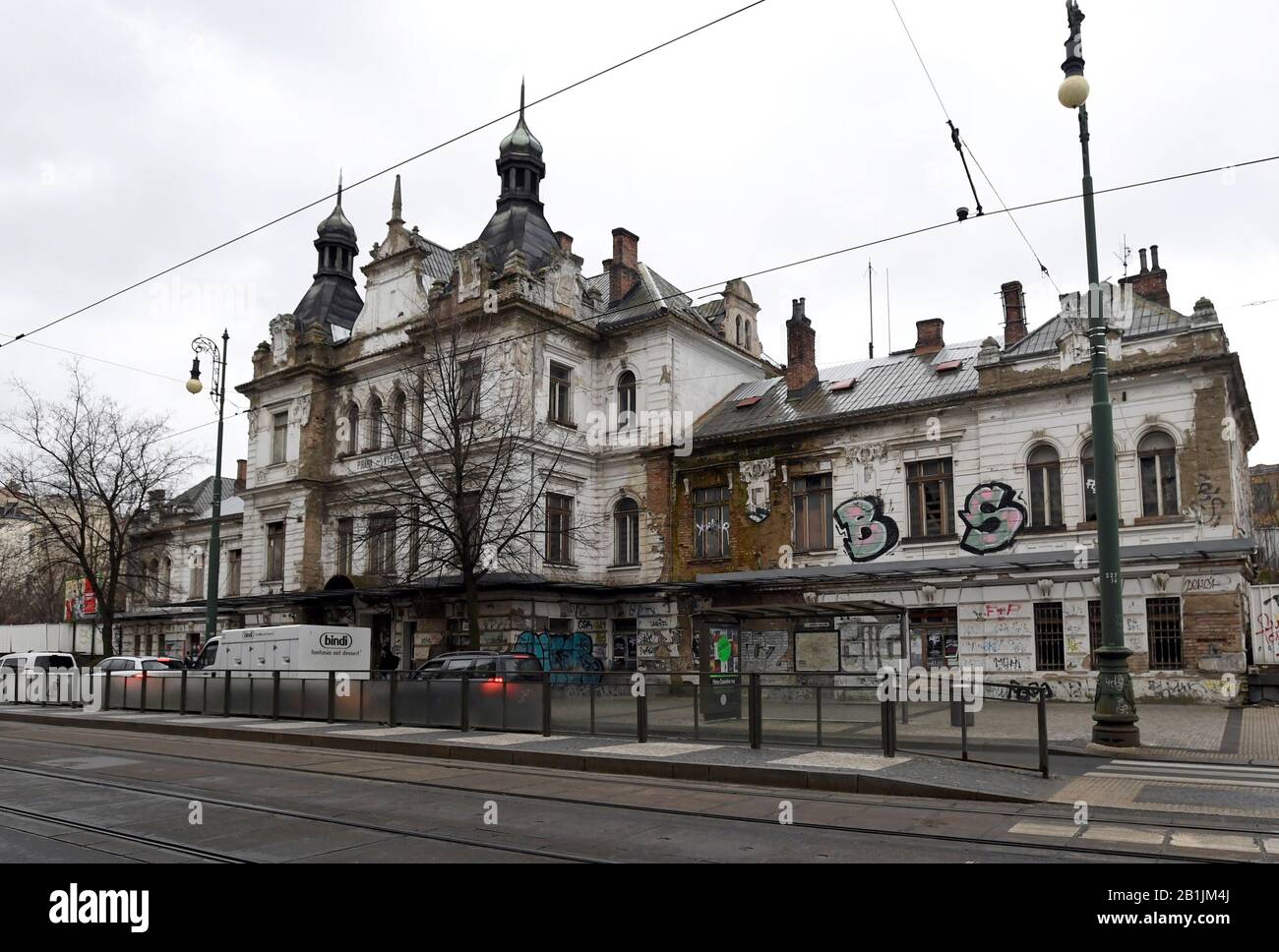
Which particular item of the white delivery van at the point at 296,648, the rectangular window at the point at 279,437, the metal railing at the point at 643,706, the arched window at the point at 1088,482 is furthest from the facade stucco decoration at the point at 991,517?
the rectangular window at the point at 279,437

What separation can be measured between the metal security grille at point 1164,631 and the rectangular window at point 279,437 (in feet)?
115

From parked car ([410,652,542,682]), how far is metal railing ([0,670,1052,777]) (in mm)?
77

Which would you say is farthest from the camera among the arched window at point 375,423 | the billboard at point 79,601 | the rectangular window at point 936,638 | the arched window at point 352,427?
the billboard at point 79,601

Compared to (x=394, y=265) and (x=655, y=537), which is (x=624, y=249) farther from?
(x=655, y=537)

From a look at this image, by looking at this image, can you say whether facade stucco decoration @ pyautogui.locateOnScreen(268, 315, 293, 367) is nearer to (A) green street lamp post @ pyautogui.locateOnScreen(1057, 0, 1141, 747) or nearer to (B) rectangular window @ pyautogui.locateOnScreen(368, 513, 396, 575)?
(B) rectangular window @ pyautogui.locateOnScreen(368, 513, 396, 575)

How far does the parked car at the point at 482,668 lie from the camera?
64.6ft

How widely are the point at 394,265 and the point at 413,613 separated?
14.1 metres

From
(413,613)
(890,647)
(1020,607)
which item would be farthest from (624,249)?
(890,647)

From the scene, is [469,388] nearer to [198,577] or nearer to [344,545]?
[344,545]

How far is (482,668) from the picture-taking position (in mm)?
22516

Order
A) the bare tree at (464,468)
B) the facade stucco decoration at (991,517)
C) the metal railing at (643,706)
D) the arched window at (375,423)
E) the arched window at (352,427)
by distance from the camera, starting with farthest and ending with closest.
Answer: the arched window at (352,427), the arched window at (375,423), the bare tree at (464,468), the facade stucco decoration at (991,517), the metal railing at (643,706)

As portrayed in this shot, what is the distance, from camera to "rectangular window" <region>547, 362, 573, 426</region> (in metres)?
37.8

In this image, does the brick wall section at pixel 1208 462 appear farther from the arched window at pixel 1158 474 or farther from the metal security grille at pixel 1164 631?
the metal security grille at pixel 1164 631

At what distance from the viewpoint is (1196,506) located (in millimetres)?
26094
